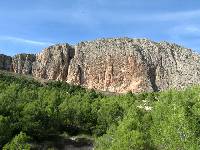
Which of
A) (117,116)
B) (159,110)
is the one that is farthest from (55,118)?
(159,110)

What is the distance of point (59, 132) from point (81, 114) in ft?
26.1

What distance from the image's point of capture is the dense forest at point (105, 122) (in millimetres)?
59750

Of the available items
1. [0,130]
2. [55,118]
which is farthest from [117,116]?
[0,130]

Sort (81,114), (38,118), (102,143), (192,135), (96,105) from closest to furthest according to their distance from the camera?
(192,135), (102,143), (38,118), (81,114), (96,105)

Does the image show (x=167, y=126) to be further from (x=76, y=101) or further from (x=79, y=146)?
(x=76, y=101)

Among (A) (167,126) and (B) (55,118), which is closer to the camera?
(A) (167,126)

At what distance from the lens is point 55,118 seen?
109188mm

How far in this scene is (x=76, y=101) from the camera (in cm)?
13062

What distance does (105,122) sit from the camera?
114m

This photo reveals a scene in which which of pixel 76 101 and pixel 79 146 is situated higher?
pixel 76 101

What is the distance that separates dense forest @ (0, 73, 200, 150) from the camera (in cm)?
5975

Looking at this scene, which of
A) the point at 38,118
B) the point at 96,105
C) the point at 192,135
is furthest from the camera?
the point at 96,105

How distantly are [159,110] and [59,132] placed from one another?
2984cm

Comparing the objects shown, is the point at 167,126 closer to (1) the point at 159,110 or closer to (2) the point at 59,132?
(1) the point at 159,110
